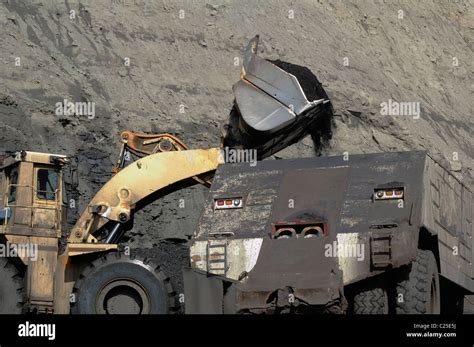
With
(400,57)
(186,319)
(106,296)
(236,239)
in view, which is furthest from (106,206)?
(400,57)

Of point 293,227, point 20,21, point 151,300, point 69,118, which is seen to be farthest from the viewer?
point 20,21

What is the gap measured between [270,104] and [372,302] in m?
3.71

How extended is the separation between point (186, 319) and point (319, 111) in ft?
16.2

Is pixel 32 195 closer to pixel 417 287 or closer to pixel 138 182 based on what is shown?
pixel 138 182

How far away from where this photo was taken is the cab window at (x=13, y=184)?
A: 650 inches

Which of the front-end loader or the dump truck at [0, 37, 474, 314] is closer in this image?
the dump truck at [0, 37, 474, 314]

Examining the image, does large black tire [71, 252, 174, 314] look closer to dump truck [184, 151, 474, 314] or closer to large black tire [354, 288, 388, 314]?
dump truck [184, 151, 474, 314]

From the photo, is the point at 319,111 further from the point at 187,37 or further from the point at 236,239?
the point at 187,37

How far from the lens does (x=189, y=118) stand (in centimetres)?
2503

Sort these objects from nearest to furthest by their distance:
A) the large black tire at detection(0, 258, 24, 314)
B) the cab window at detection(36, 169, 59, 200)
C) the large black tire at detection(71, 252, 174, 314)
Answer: the large black tire at detection(0, 258, 24, 314)
the large black tire at detection(71, 252, 174, 314)
the cab window at detection(36, 169, 59, 200)

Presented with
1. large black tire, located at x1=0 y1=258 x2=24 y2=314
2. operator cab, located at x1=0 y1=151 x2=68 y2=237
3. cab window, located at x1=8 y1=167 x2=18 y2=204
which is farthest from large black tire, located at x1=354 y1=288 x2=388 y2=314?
cab window, located at x1=8 y1=167 x2=18 y2=204

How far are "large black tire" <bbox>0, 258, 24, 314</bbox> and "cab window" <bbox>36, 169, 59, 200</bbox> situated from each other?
1.33 meters

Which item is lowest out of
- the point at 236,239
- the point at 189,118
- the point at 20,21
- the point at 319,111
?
the point at 236,239

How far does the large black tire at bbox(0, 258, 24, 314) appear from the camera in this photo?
15547 millimetres
